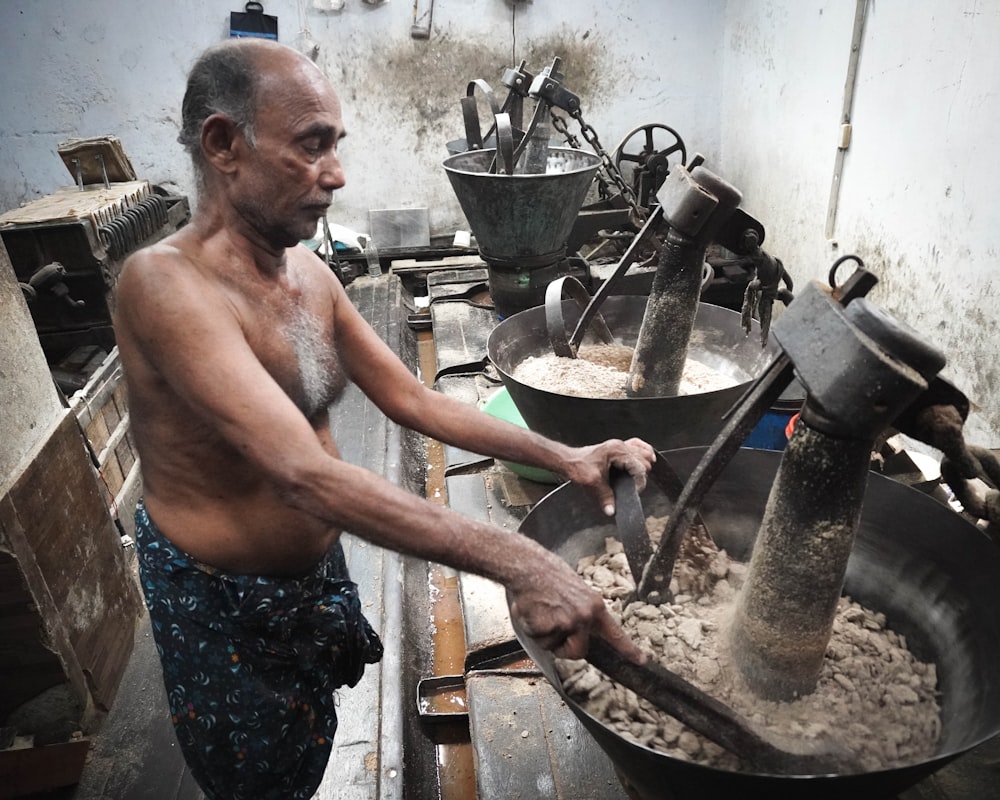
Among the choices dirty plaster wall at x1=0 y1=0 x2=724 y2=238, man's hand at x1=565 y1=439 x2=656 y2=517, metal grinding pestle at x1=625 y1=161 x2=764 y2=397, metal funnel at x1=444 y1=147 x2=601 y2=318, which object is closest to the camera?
man's hand at x1=565 y1=439 x2=656 y2=517

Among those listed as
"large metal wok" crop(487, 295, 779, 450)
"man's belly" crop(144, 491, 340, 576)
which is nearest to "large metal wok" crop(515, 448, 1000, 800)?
"large metal wok" crop(487, 295, 779, 450)

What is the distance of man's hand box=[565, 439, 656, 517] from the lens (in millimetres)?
1370

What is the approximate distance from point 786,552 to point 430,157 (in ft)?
18.1

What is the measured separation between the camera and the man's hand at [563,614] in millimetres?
996

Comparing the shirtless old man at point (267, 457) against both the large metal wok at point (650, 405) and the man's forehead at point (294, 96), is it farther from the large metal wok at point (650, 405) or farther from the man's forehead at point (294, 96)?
the large metal wok at point (650, 405)

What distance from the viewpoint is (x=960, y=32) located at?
2.88 meters

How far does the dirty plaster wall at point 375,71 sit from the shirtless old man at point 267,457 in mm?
4646

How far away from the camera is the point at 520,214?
3.42 m

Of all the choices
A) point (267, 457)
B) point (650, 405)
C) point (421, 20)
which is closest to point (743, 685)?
point (650, 405)

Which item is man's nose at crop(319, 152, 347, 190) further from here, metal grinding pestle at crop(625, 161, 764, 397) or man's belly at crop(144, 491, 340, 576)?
metal grinding pestle at crop(625, 161, 764, 397)

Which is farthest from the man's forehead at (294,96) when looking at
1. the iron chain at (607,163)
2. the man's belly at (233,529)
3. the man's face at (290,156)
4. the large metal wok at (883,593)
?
the iron chain at (607,163)

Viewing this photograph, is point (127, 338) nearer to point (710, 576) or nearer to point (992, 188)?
point (710, 576)

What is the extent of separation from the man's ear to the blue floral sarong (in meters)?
0.78

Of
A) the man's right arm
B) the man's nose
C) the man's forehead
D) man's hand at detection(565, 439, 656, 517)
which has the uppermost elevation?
the man's forehead
